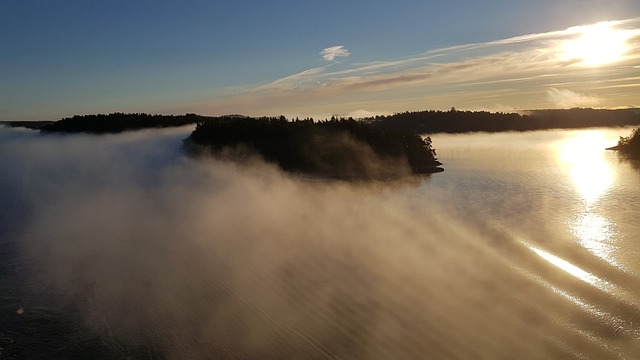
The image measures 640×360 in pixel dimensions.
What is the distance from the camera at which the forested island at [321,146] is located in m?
67.6

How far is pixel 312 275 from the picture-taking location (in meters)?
18.4

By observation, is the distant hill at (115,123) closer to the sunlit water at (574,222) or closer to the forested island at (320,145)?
the forested island at (320,145)

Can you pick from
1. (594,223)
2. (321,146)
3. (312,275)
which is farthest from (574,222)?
(321,146)

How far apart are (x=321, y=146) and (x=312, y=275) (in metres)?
52.4

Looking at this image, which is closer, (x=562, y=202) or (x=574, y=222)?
(x=574, y=222)

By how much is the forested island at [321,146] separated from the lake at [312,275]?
2710cm

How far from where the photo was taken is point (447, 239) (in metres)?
25.3

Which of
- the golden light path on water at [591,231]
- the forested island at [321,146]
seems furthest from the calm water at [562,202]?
the forested island at [321,146]

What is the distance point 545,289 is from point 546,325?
3345 millimetres

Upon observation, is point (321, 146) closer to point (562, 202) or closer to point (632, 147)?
point (562, 202)

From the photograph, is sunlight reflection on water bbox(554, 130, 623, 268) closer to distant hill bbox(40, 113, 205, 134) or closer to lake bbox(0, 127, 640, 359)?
lake bbox(0, 127, 640, 359)

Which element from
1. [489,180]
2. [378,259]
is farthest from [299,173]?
[378,259]

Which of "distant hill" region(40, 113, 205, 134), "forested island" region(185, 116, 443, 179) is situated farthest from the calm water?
"distant hill" region(40, 113, 205, 134)

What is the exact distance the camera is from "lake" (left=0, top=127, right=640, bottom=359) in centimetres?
1329
